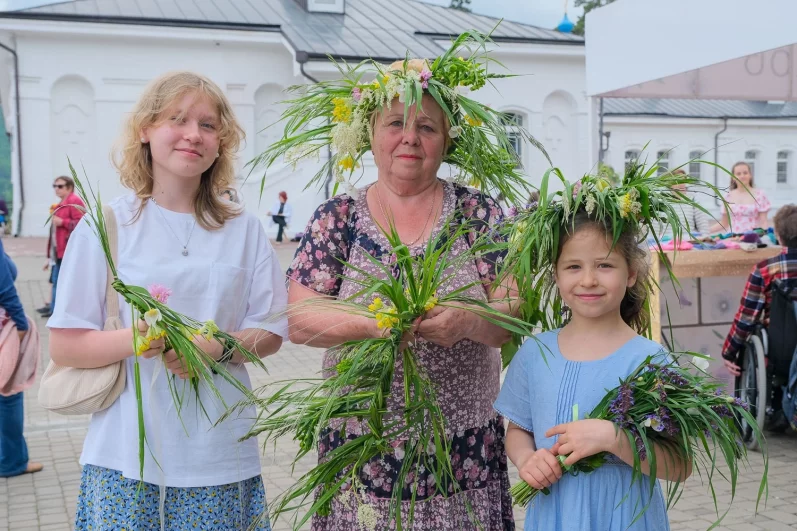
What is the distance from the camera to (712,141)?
29922mm

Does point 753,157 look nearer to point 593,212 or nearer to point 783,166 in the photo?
point 783,166

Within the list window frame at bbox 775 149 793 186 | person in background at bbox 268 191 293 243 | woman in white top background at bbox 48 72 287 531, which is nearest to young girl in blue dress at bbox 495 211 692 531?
woman in white top background at bbox 48 72 287 531

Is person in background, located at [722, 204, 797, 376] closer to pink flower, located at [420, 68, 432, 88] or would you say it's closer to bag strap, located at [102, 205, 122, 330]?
pink flower, located at [420, 68, 432, 88]

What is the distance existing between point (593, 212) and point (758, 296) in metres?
3.75

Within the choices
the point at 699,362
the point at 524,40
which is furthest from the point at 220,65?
the point at 699,362

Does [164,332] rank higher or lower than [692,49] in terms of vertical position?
lower

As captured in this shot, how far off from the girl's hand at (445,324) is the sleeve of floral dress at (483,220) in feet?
0.69

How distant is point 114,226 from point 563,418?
126 cm

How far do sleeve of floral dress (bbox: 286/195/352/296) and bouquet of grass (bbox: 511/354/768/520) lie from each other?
0.79 m

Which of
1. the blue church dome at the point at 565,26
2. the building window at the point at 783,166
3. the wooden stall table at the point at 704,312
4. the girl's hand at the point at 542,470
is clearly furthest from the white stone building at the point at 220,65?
the girl's hand at the point at 542,470

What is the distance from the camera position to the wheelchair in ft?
17.7

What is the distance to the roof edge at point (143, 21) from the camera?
22156 mm

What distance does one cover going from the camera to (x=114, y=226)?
2.29 m

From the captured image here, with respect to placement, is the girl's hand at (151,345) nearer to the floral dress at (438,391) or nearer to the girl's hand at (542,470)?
the floral dress at (438,391)
